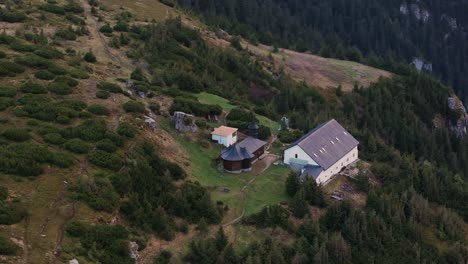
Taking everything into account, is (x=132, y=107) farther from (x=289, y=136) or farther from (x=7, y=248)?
(x=7, y=248)

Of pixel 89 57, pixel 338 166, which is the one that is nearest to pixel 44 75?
pixel 89 57

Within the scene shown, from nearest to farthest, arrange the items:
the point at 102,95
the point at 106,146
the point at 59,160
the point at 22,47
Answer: the point at 59,160 → the point at 106,146 → the point at 102,95 → the point at 22,47

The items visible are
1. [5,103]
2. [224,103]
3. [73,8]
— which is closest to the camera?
[5,103]

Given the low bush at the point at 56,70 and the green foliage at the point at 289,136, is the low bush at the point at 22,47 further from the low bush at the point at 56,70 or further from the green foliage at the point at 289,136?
the green foliage at the point at 289,136

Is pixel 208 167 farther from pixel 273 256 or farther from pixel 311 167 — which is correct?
pixel 273 256

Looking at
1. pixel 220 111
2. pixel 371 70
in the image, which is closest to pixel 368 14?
pixel 371 70

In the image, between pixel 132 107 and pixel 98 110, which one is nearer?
pixel 98 110

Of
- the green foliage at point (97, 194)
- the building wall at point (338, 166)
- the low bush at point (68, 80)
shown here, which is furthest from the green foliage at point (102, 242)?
the low bush at point (68, 80)
